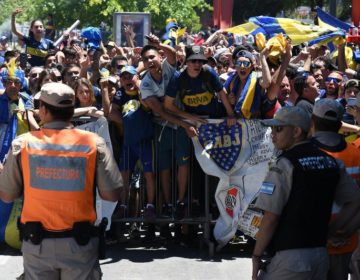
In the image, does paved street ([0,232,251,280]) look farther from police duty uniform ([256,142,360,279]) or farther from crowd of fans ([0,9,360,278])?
police duty uniform ([256,142,360,279])

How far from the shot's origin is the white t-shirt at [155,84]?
30.7 feet

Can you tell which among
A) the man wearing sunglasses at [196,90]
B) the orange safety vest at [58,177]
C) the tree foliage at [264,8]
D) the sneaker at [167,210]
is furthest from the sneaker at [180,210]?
the tree foliage at [264,8]

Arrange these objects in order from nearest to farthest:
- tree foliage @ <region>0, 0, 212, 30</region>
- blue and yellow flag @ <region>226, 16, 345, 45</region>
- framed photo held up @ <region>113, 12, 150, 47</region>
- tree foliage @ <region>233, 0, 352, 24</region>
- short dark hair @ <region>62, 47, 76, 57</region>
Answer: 1. short dark hair @ <region>62, 47, 76, 57</region>
2. blue and yellow flag @ <region>226, 16, 345, 45</region>
3. framed photo held up @ <region>113, 12, 150, 47</region>
4. tree foliage @ <region>0, 0, 212, 30</region>
5. tree foliage @ <region>233, 0, 352, 24</region>

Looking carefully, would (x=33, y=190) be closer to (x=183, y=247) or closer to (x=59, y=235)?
(x=59, y=235)

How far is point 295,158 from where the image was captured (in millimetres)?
5254

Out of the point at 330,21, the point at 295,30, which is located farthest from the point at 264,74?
the point at 330,21

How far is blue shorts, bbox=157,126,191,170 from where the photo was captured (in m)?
9.48

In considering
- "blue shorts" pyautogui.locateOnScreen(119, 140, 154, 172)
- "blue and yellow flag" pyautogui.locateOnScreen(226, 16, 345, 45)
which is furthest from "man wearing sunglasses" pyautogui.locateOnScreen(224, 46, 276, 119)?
"blue and yellow flag" pyautogui.locateOnScreen(226, 16, 345, 45)

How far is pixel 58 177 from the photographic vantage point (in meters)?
5.47

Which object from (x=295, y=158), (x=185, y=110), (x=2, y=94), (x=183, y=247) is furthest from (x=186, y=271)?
(x=295, y=158)

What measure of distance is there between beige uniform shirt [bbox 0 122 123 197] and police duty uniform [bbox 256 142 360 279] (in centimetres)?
99

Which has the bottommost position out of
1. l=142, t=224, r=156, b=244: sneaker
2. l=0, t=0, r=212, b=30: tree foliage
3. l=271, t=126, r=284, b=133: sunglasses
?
l=0, t=0, r=212, b=30: tree foliage

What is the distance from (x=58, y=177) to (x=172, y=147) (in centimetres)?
414

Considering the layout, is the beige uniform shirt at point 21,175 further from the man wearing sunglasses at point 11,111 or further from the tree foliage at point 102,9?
the tree foliage at point 102,9
